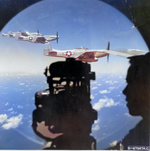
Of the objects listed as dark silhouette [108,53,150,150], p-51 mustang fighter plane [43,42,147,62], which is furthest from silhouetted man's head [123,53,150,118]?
p-51 mustang fighter plane [43,42,147,62]

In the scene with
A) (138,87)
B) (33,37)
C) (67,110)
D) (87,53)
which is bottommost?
(67,110)

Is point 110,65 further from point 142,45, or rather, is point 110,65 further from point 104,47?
point 142,45

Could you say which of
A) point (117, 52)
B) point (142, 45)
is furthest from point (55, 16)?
point (142, 45)

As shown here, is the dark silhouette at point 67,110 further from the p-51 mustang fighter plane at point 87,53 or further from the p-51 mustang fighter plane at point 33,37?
the p-51 mustang fighter plane at point 33,37

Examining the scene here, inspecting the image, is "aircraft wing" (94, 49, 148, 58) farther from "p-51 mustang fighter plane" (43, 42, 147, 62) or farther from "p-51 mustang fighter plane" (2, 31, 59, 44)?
"p-51 mustang fighter plane" (2, 31, 59, 44)

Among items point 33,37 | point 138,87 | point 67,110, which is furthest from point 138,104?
point 33,37

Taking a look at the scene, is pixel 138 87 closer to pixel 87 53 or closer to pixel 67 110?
pixel 87 53
